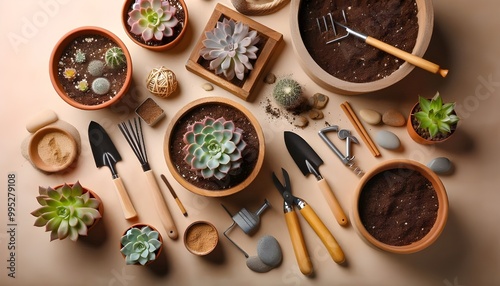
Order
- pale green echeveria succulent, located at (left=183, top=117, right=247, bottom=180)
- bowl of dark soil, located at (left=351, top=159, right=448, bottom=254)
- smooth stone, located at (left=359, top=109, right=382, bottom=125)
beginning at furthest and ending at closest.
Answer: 1. smooth stone, located at (left=359, top=109, right=382, bottom=125)
2. bowl of dark soil, located at (left=351, top=159, right=448, bottom=254)
3. pale green echeveria succulent, located at (left=183, top=117, right=247, bottom=180)

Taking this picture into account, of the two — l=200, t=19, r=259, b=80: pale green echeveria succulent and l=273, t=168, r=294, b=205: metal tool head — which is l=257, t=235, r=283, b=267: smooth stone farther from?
l=200, t=19, r=259, b=80: pale green echeveria succulent

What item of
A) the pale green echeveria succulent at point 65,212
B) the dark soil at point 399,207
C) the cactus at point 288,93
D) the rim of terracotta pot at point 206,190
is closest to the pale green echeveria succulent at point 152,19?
the rim of terracotta pot at point 206,190

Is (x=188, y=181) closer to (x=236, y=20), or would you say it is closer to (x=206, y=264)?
(x=206, y=264)

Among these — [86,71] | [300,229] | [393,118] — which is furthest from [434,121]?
[86,71]

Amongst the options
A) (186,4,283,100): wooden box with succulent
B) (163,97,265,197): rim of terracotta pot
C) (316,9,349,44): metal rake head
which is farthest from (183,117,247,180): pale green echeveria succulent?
(316,9,349,44): metal rake head

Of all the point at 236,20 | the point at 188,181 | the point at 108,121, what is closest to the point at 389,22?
the point at 236,20

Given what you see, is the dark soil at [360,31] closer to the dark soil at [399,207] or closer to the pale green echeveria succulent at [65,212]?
the dark soil at [399,207]
